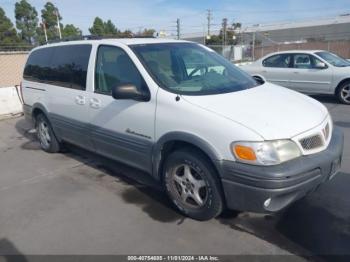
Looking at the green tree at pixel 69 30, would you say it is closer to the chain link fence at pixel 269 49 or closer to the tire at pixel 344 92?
the chain link fence at pixel 269 49

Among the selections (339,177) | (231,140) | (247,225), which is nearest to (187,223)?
(247,225)

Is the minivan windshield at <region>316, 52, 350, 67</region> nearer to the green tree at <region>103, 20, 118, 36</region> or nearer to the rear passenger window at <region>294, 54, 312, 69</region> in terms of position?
the rear passenger window at <region>294, 54, 312, 69</region>

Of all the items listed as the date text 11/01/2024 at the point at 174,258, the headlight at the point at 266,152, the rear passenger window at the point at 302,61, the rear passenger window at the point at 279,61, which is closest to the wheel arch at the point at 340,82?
the rear passenger window at the point at 302,61

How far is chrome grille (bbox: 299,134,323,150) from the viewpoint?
2.94 meters

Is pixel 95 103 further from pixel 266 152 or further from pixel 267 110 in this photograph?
pixel 266 152

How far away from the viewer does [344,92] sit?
866 cm

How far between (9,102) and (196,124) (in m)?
8.17

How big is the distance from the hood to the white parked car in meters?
5.48

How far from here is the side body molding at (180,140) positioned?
118 inches

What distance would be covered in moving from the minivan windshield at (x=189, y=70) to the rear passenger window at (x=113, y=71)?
0.51 ft

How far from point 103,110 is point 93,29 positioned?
5783cm

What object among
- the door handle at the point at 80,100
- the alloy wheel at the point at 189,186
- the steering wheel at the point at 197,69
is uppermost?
the steering wheel at the point at 197,69

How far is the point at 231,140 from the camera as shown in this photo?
2873 millimetres

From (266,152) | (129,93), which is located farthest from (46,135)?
(266,152)
